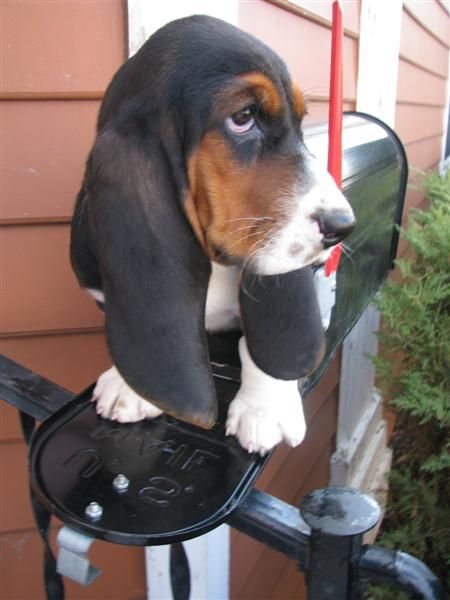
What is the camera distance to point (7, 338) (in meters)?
1.68

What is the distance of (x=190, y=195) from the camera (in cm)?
101

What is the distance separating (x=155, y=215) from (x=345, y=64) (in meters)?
1.95

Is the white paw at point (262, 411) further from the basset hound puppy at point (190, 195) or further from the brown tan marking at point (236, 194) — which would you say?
the brown tan marking at point (236, 194)

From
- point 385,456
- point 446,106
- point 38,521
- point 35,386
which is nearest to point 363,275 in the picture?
point 35,386

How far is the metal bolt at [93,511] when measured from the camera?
88cm

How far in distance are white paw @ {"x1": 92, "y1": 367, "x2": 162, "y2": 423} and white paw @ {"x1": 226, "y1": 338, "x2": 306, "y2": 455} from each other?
6.6 inches

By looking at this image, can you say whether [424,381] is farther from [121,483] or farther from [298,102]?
[121,483]

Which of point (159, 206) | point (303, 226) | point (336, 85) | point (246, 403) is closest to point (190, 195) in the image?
point (159, 206)

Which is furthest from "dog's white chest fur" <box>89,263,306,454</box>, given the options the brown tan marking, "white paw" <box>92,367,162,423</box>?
the brown tan marking

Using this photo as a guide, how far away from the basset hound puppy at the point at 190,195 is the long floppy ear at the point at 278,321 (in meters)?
0.08

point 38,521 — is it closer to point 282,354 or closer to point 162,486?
point 162,486

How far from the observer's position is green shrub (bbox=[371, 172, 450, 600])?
197 centimetres

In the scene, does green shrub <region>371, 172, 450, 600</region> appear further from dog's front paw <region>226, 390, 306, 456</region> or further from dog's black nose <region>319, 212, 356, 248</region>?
dog's black nose <region>319, 212, 356, 248</region>

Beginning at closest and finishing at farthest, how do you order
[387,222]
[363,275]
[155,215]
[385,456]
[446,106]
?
[155,215] < [363,275] < [387,222] < [385,456] < [446,106]
